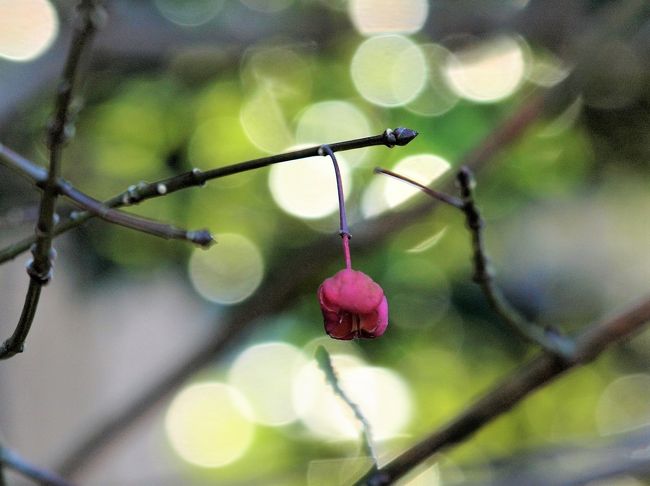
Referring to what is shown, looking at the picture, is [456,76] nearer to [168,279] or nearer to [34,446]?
[168,279]

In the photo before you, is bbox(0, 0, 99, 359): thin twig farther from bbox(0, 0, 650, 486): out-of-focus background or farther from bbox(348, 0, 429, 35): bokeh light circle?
bbox(348, 0, 429, 35): bokeh light circle

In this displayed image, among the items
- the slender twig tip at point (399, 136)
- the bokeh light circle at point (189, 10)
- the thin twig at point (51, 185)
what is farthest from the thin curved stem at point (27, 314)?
the bokeh light circle at point (189, 10)

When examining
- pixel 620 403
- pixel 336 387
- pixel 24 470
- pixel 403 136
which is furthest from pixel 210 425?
pixel 403 136

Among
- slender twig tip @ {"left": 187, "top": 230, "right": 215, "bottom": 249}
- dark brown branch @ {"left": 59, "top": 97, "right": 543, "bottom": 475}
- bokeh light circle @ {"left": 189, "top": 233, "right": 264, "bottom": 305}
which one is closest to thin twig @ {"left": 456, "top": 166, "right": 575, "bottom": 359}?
slender twig tip @ {"left": 187, "top": 230, "right": 215, "bottom": 249}

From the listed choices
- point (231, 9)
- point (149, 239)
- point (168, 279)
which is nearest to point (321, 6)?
point (231, 9)

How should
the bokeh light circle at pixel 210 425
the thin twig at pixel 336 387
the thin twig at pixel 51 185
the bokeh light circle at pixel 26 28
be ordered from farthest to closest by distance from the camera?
the bokeh light circle at pixel 210 425 < the bokeh light circle at pixel 26 28 < the thin twig at pixel 336 387 < the thin twig at pixel 51 185

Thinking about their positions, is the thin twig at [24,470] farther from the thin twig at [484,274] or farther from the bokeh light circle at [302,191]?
the bokeh light circle at [302,191]
